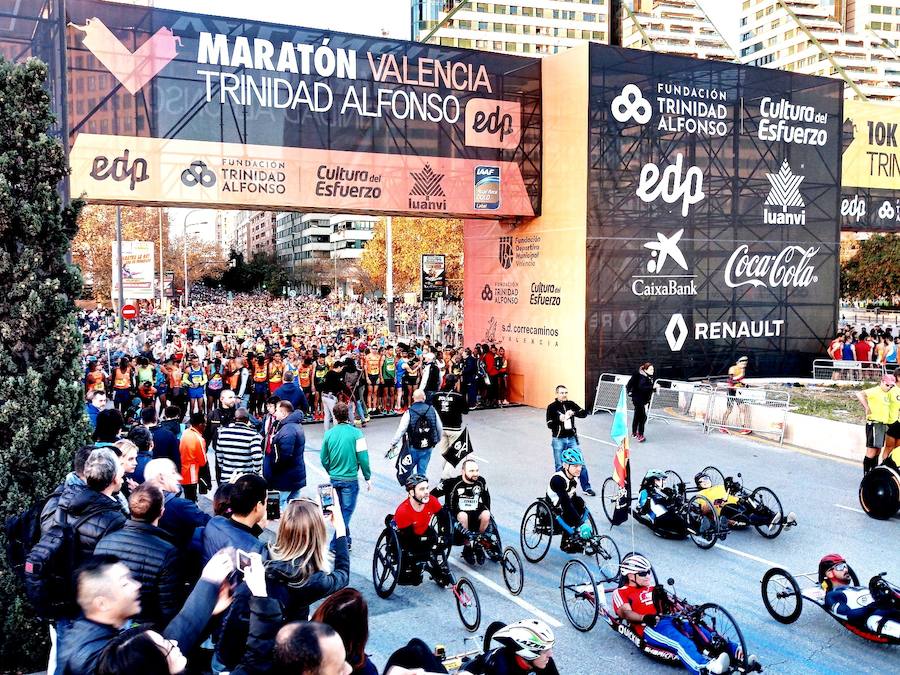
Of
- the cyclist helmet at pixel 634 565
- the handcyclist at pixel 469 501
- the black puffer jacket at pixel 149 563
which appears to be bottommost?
the cyclist helmet at pixel 634 565

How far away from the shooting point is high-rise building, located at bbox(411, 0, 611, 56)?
104688mm

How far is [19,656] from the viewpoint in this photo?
6086mm

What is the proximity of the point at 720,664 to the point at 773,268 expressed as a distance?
61.3ft

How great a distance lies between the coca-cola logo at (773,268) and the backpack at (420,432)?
13.8 m

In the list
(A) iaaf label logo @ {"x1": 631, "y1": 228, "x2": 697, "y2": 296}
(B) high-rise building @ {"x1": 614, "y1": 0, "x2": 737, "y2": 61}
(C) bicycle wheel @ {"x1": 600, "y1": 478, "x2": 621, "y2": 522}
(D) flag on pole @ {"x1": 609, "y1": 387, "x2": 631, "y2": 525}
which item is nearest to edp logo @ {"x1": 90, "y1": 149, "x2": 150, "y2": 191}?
(C) bicycle wheel @ {"x1": 600, "y1": 478, "x2": 621, "y2": 522}

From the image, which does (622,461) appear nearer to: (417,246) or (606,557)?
(606,557)

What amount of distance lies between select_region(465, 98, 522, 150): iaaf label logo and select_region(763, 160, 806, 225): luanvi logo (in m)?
7.70

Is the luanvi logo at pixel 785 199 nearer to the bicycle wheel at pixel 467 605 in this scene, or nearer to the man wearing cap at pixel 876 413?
the man wearing cap at pixel 876 413

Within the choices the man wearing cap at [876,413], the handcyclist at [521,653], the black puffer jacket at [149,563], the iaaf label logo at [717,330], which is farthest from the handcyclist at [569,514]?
the iaaf label logo at [717,330]

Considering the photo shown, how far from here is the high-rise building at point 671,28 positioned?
12781 cm

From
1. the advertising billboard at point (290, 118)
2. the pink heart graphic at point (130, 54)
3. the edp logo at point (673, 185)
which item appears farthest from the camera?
the edp logo at point (673, 185)

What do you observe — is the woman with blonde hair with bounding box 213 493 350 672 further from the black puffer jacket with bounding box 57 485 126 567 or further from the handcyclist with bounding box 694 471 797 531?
the handcyclist with bounding box 694 471 797 531

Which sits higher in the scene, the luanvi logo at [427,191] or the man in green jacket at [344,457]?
the luanvi logo at [427,191]

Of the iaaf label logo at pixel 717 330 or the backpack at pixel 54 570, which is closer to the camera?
the backpack at pixel 54 570
